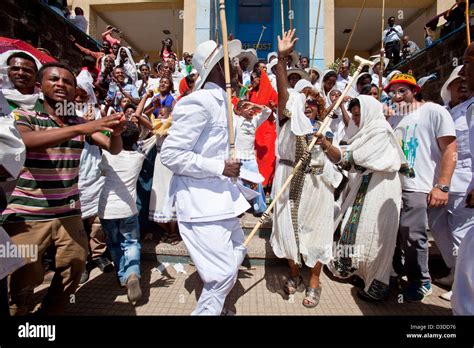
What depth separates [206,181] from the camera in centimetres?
217

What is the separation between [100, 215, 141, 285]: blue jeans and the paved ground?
309 mm

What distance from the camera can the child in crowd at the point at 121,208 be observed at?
10.1 ft

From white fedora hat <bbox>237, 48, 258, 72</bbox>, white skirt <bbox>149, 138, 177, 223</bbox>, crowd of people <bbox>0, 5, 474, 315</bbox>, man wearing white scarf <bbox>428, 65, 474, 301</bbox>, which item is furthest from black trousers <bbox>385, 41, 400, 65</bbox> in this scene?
white skirt <bbox>149, 138, 177, 223</bbox>

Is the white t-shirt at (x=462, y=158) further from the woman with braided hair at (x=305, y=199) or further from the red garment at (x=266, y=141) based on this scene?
the red garment at (x=266, y=141)

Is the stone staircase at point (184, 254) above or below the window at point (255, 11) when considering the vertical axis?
below

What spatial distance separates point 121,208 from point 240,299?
163 centimetres

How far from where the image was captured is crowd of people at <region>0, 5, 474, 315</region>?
2.01 metres

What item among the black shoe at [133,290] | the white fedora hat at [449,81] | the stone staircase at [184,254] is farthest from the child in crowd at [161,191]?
the white fedora hat at [449,81]

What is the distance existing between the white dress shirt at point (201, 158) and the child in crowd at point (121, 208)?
1.10 m

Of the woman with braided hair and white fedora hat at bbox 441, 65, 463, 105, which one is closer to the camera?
the woman with braided hair

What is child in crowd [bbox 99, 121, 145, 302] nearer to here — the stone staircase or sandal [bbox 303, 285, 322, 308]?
the stone staircase

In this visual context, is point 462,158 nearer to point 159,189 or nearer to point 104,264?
point 159,189

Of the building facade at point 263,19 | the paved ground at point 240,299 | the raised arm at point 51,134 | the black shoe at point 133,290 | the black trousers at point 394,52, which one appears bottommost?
the paved ground at point 240,299

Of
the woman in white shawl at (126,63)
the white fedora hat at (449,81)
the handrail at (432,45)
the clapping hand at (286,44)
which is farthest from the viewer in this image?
the woman in white shawl at (126,63)
